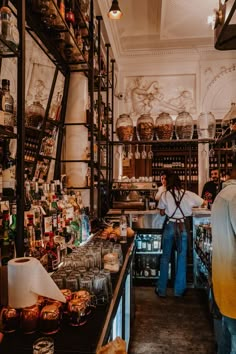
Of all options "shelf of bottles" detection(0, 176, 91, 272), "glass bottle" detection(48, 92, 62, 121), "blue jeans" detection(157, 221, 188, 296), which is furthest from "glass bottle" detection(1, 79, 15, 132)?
"blue jeans" detection(157, 221, 188, 296)

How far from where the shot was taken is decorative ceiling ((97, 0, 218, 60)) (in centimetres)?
505

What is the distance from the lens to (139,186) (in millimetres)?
5102

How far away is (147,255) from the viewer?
5.07 m

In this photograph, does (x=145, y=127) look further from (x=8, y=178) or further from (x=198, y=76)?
(x=8, y=178)

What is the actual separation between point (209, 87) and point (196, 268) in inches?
151

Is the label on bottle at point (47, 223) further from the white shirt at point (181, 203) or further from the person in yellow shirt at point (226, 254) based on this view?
the white shirt at point (181, 203)

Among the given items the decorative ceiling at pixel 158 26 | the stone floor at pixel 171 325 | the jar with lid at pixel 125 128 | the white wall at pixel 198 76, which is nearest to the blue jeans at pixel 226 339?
the stone floor at pixel 171 325

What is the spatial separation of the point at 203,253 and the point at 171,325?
88cm

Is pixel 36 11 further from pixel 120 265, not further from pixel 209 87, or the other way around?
pixel 209 87

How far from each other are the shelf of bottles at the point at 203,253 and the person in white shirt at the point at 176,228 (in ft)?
0.76

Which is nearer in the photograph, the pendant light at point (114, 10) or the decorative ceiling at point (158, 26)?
the pendant light at point (114, 10)

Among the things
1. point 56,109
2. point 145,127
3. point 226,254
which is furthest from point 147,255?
point 226,254

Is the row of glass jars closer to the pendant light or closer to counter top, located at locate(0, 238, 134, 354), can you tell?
the pendant light

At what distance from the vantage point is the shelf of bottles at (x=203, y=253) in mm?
3455
